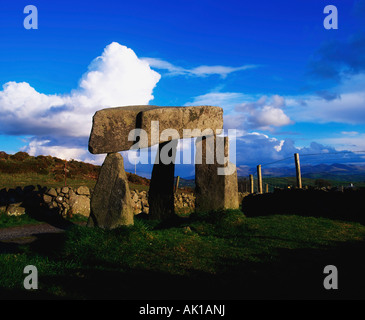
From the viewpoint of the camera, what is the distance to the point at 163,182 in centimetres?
1196

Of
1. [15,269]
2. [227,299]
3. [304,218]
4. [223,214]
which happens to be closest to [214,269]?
[227,299]

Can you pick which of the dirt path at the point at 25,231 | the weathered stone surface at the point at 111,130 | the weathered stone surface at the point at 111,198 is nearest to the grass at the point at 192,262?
the weathered stone surface at the point at 111,198

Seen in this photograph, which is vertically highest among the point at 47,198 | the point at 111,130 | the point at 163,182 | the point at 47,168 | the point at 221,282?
the point at 47,168

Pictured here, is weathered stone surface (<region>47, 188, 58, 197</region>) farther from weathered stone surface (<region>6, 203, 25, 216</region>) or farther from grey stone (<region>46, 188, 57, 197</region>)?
weathered stone surface (<region>6, 203, 25, 216</region>)

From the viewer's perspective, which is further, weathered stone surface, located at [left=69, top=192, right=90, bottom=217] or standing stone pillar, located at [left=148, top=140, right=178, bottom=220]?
weathered stone surface, located at [left=69, top=192, right=90, bottom=217]

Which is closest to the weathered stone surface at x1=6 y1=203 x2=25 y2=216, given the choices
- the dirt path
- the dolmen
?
the dirt path

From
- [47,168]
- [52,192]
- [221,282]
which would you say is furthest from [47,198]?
[47,168]

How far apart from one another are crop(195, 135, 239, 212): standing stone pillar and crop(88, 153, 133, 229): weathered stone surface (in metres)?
2.82

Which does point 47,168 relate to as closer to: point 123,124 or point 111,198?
point 111,198

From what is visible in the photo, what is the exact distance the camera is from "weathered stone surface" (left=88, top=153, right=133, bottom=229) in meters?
9.23

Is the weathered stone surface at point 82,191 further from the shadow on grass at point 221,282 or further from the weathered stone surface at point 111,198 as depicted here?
the shadow on grass at point 221,282

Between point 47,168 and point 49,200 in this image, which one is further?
point 47,168

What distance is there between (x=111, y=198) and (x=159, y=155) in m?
3.08

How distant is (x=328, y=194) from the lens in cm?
1353
